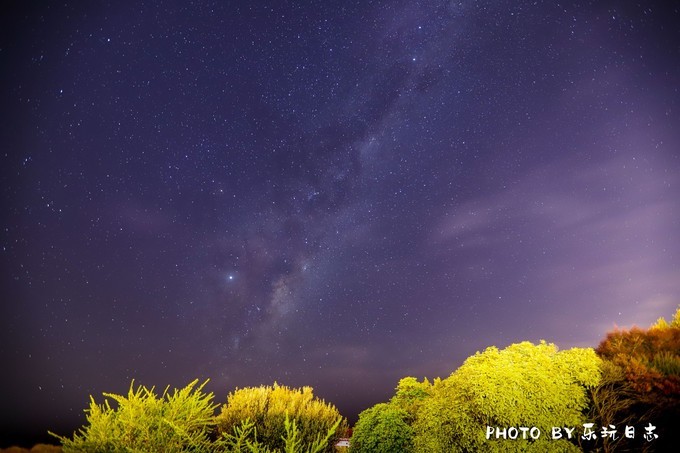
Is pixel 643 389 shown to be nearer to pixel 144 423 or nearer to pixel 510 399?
pixel 510 399

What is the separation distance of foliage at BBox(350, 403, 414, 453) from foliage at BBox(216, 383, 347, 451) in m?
0.80

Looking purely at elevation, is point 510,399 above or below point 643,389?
below

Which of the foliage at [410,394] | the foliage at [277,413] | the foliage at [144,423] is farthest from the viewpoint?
the foliage at [410,394]

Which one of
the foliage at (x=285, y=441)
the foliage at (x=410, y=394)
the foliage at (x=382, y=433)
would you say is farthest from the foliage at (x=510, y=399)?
the foliage at (x=285, y=441)

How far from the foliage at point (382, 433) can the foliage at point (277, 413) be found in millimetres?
796

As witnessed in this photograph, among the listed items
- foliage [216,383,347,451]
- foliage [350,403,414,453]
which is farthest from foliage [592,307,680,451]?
foliage [216,383,347,451]

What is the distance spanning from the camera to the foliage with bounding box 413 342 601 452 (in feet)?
36.1

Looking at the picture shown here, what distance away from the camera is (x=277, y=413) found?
15.1 metres

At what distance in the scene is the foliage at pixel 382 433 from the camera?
1327 centimetres

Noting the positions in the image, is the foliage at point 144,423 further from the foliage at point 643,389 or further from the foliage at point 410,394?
the foliage at point 643,389

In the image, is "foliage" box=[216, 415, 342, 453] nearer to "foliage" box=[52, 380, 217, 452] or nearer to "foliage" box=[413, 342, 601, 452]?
"foliage" box=[52, 380, 217, 452]

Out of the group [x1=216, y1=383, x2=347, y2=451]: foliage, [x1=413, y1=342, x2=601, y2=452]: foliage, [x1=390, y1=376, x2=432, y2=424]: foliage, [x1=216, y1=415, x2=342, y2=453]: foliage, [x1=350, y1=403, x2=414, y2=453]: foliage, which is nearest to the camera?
[x1=216, y1=415, x2=342, y2=453]: foliage

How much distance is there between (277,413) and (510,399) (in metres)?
8.82

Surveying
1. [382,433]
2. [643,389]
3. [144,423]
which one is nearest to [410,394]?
[382,433]
